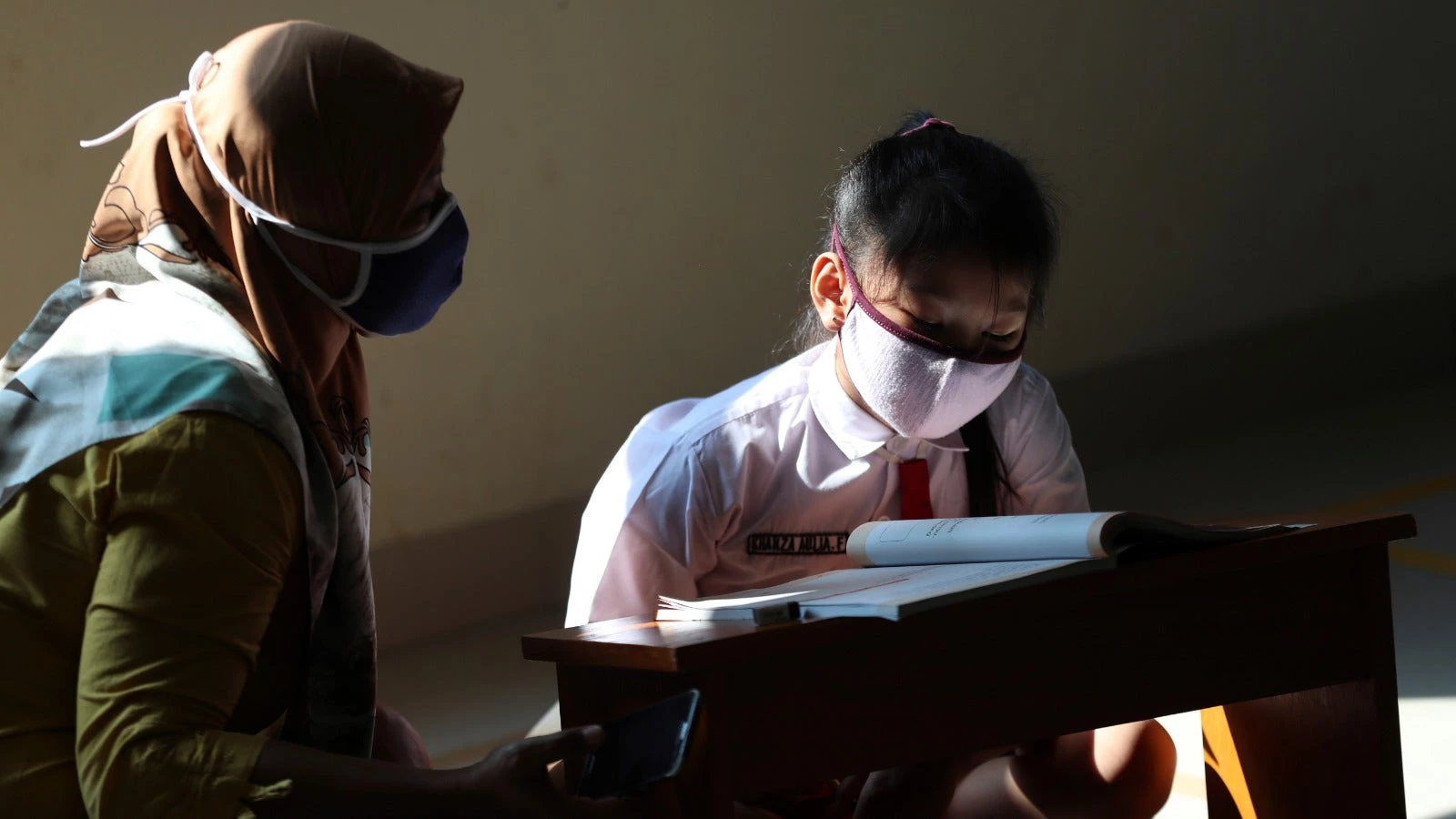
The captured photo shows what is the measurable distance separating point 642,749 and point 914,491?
935 millimetres

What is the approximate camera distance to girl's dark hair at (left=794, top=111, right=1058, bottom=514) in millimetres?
1910

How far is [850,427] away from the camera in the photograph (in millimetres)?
2041

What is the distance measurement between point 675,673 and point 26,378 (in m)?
0.64

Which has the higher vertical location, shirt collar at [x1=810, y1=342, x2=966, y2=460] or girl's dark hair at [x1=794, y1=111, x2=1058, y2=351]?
girl's dark hair at [x1=794, y1=111, x2=1058, y2=351]

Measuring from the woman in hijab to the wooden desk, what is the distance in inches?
5.5

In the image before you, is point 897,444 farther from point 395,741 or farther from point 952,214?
point 395,741

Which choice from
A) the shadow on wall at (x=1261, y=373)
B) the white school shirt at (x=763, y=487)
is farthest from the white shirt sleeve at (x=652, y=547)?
the shadow on wall at (x=1261, y=373)

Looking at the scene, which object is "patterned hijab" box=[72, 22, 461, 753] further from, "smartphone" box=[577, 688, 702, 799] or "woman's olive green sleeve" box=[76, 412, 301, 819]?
"smartphone" box=[577, 688, 702, 799]

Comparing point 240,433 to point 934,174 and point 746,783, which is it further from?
point 934,174

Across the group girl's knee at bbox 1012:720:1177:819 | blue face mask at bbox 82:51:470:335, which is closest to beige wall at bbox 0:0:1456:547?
blue face mask at bbox 82:51:470:335

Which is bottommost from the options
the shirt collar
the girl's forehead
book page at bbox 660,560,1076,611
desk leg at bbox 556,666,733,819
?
desk leg at bbox 556,666,733,819

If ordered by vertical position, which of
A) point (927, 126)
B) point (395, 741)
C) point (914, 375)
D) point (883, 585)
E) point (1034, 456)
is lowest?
point (395, 741)

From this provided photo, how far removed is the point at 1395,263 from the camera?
5754mm

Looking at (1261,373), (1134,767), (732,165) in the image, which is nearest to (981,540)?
(1134,767)
